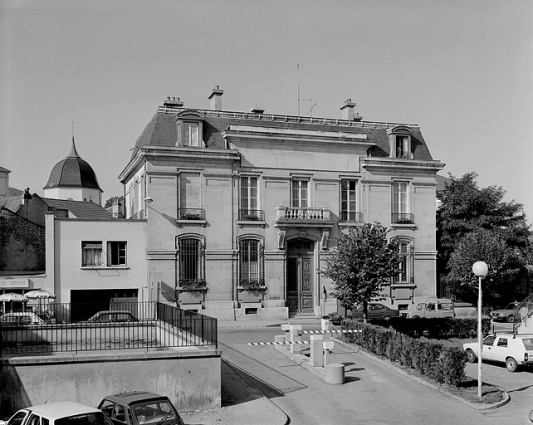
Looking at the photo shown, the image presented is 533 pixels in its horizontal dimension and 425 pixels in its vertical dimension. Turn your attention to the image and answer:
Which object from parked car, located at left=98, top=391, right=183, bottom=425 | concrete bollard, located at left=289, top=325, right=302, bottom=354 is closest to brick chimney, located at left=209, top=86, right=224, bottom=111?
concrete bollard, located at left=289, top=325, right=302, bottom=354

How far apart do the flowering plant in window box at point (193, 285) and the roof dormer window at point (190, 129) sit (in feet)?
26.2

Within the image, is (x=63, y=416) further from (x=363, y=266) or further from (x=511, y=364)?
(x=363, y=266)

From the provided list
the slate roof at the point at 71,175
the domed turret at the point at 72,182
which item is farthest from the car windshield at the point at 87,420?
the slate roof at the point at 71,175

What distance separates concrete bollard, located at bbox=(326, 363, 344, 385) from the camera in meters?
21.5

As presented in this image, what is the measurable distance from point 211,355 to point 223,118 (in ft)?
81.3

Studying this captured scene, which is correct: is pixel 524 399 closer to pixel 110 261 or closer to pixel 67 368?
pixel 67 368

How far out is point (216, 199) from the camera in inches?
1540

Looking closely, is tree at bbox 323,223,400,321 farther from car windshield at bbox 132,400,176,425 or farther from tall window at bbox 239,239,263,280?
car windshield at bbox 132,400,176,425

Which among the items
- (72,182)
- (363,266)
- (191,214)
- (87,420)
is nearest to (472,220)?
(363,266)

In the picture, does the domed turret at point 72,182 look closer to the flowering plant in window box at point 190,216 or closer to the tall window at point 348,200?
the flowering plant in window box at point 190,216

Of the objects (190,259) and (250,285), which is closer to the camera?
(190,259)

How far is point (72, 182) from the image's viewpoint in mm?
77562

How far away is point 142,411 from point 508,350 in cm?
1611

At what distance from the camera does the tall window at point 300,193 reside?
40.7m
